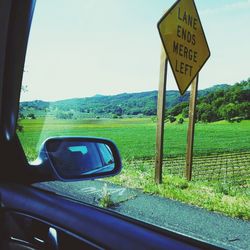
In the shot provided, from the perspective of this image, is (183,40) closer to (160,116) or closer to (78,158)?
(160,116)

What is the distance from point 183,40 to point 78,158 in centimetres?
416

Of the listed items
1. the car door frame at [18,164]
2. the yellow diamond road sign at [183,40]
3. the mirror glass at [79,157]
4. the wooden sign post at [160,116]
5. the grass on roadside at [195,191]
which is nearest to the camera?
the car door frame at [18,164]

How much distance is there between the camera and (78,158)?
1302 millimetres

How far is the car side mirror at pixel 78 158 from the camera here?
1.19 m

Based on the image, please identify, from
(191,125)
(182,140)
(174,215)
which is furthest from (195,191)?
(182,140)

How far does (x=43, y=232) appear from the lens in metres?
1.16

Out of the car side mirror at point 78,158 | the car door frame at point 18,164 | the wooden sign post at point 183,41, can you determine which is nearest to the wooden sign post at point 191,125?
the wooden sign post at point 183,41

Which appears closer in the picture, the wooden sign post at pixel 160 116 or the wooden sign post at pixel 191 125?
the wooden sign post at pixel 160 116

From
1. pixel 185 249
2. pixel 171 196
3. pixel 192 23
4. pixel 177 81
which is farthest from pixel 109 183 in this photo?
pixel 185 249

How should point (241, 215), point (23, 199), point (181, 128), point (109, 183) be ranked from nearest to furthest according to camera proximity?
point (23, 199), point (241, 215), point (109, 183), point (181, 128)

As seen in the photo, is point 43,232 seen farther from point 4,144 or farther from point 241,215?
point 241,215

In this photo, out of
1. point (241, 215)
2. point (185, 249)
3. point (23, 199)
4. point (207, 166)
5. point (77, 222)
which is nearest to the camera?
point (185, 249)

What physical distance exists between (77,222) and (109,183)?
195 inches

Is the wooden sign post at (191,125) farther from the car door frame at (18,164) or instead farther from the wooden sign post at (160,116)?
the car door frame at (18,164)
